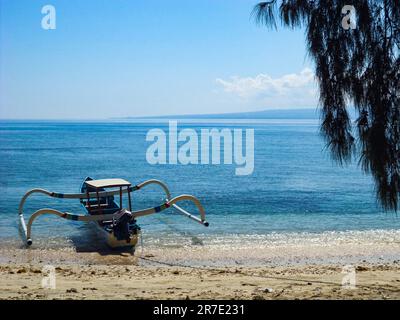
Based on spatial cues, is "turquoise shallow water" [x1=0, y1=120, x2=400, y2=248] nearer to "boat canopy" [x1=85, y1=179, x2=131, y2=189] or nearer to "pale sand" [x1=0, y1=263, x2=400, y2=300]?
"boat canopy" [x1=85, y1=179, x2=131, y2=189]

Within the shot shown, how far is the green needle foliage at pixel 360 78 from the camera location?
20.9 feet

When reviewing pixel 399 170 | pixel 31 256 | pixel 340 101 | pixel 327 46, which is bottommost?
pixel 31 256

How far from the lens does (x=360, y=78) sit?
6.56m

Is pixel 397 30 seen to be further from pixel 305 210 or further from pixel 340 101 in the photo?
pixel 305 210

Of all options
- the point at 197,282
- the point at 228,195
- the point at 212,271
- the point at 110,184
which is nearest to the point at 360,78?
the point at 197,282

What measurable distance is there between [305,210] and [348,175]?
60.9ft

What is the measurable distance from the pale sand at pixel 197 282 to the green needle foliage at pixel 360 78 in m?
2.34

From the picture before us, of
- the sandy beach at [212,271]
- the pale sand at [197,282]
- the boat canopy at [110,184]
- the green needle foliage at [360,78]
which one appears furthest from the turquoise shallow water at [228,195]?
the pale sand at [197,282]


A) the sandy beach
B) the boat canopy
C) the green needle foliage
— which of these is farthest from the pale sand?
the boat canopy

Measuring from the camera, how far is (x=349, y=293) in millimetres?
8352

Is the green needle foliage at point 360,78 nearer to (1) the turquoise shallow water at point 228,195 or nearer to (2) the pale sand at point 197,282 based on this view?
(1) the turquoise shallow water at point 228,195

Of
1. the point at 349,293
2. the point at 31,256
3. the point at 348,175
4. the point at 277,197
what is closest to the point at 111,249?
the point at 31,256

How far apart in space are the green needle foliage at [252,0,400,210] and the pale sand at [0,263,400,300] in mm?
2342

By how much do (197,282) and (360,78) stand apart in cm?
572
